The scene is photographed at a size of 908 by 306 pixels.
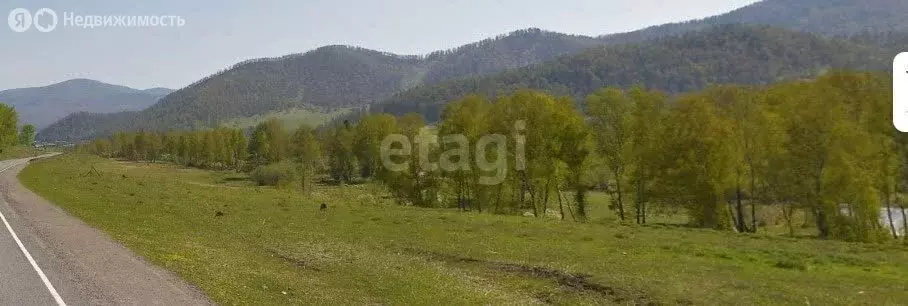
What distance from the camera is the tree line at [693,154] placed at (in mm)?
52469

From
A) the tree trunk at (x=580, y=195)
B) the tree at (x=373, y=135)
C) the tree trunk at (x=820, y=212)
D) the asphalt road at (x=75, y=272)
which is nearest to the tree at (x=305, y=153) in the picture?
the tree at (x=373, y=135)

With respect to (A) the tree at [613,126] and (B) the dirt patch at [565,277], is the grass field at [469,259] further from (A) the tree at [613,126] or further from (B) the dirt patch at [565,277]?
(A) the tree at [613,126]

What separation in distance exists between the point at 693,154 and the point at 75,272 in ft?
173

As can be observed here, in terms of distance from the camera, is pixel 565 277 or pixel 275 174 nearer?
pixel 565 277

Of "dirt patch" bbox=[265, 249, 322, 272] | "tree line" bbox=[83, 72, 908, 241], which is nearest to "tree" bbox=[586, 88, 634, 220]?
"tree line" bbox=[83, 72, 908, 241]

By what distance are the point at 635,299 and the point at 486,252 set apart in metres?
13.0

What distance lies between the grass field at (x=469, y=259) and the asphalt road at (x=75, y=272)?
1124 millimetres

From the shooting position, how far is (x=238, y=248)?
33.8m

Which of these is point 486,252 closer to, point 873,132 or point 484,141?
point 484,141

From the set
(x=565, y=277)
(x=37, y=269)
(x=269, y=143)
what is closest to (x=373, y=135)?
(x=269, y=143)

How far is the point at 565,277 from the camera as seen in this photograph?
28.8 metres

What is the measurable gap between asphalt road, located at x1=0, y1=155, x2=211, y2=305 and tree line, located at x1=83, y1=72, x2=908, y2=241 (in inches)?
1795

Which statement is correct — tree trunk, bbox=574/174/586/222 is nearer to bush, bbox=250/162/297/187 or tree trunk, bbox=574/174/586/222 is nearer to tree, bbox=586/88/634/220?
tree, bbox=586/88/634/220

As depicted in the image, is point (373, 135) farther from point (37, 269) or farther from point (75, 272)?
point (75, 272)
